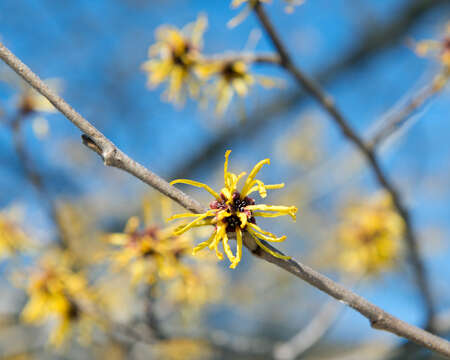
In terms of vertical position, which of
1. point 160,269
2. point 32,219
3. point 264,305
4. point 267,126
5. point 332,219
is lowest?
point 160,269

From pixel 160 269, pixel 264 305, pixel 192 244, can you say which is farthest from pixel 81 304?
pixel 264 305

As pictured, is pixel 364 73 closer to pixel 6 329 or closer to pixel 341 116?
pixel 341 116

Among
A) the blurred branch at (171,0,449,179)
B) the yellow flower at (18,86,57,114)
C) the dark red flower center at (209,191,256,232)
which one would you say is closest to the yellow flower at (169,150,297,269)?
the dark red flower center at (209,191,256,232)

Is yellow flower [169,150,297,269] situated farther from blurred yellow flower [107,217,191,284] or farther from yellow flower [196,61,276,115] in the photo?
yellow flower [196,61,276,115]

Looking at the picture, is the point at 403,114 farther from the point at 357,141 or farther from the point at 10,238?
the point at 10,238

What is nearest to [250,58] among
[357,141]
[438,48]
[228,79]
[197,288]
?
[228,79]

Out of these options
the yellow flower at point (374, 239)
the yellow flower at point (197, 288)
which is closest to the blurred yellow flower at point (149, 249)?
the yellow flower at point (197, 288)
